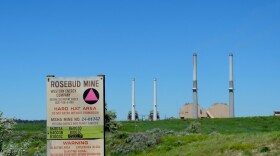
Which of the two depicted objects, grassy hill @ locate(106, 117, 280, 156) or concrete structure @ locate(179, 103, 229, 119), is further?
concrete structure @ locate(179, 103, 229, 119)

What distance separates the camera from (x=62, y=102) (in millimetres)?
12219

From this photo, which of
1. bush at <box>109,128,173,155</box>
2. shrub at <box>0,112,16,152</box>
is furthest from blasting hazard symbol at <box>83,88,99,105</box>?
bush at <box>109,128,173,155</box>

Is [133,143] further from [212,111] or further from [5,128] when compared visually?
[212,111]

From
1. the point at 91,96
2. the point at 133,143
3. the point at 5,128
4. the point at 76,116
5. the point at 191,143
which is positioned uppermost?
the point at 91,96

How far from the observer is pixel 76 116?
12102 millimetres

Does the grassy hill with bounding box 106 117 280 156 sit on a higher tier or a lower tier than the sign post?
lower

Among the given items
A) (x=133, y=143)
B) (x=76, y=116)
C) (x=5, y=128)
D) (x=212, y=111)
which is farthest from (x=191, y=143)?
(x=212, y=111)

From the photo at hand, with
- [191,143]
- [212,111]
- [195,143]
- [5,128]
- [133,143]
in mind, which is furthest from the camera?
[212,111]

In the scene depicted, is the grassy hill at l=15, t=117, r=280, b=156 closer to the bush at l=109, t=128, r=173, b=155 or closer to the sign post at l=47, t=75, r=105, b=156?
the bush at l=109, t=128, r=173, b=155

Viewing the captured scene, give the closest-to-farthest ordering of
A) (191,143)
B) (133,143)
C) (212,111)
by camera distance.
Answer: (191,143), (133,143), (212,111)

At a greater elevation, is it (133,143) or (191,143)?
(191,143)

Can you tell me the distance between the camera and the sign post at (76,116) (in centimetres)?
1202

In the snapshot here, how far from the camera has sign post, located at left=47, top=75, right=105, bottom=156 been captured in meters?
12.0

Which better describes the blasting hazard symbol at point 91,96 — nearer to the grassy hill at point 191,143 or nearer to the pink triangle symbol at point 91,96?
the pink triangle symbol at point 91,96
